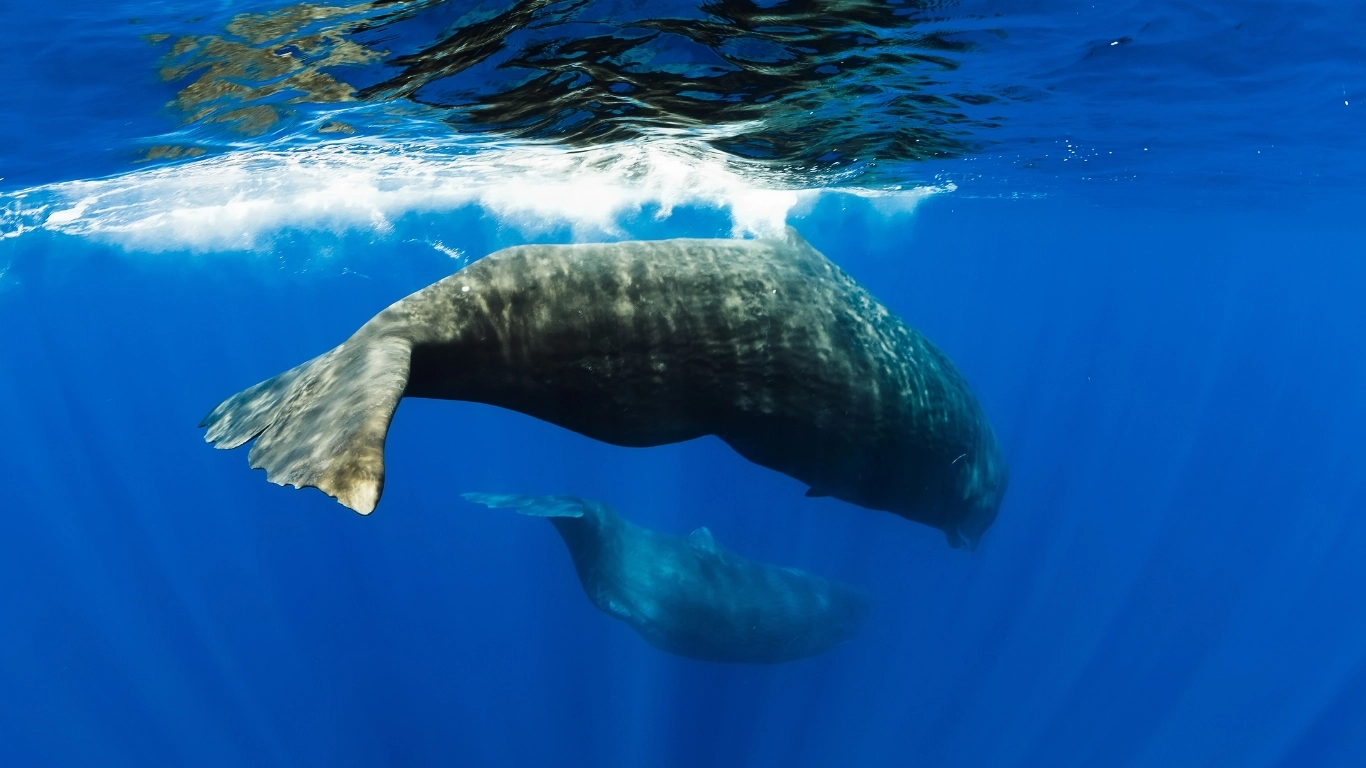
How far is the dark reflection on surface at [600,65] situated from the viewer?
866cm

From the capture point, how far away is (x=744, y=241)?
677cm

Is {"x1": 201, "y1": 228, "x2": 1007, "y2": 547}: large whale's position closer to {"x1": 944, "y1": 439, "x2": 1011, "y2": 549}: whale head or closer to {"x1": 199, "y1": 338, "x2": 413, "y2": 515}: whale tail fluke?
{"x1": 199, "y1": 338, "x2": 413, "y2": 515}: whale tail fluke

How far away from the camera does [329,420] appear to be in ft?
12.6

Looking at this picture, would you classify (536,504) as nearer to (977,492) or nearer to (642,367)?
(977,492)

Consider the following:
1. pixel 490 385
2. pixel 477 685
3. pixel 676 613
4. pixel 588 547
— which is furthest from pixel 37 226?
pixel 490 385

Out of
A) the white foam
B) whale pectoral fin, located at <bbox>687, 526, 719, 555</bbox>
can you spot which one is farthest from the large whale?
the white foam

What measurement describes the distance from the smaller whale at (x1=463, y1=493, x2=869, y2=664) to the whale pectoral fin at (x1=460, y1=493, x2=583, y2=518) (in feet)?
0.06

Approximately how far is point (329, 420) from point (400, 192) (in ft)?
81.5

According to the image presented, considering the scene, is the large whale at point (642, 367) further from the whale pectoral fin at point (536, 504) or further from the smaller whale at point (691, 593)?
the whale pectoral fin at point (536, 504)

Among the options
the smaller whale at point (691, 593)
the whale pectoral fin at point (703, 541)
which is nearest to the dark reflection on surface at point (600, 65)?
the smaller whale at point (691, 593)

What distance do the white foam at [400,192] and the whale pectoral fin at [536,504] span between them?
24.9ft

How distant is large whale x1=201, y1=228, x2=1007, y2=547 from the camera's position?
14.1 ft

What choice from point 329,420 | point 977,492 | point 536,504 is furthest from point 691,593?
point 329,420

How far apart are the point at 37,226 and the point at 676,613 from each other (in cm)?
2462
